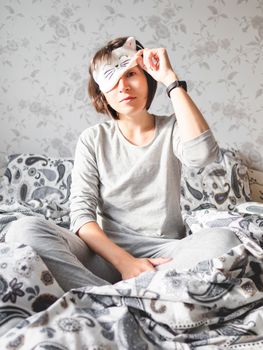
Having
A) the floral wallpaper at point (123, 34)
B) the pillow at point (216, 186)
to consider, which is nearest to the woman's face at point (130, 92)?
the pillow at point (216, 186)

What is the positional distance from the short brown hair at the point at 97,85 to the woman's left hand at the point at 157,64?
2.1 inches

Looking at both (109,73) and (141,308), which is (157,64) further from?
(141,308)

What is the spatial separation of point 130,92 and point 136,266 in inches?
18.7

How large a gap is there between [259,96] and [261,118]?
11 centimetres

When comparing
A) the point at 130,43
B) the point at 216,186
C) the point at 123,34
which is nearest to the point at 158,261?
the point at 130,43

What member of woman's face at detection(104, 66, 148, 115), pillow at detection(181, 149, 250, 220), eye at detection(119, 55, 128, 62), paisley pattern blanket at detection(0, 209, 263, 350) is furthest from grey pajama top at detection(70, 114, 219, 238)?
pillow at detection(181, 149, 250, 220)

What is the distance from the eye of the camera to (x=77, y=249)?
105 cm

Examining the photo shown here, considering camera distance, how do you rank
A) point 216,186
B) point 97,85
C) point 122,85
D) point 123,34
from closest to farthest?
point 122,85, point 97,85, point 216,186, point 123,34

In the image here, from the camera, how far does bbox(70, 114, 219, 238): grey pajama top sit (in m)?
1.17

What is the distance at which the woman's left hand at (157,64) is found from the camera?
1087 mm

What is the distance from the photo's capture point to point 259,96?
2131 millimetres

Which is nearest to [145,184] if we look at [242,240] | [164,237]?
[164,237]

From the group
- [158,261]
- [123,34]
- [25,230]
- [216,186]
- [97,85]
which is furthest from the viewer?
[123,34]

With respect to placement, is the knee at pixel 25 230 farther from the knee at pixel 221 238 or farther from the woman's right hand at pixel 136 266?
the knee at pixel 221 238
